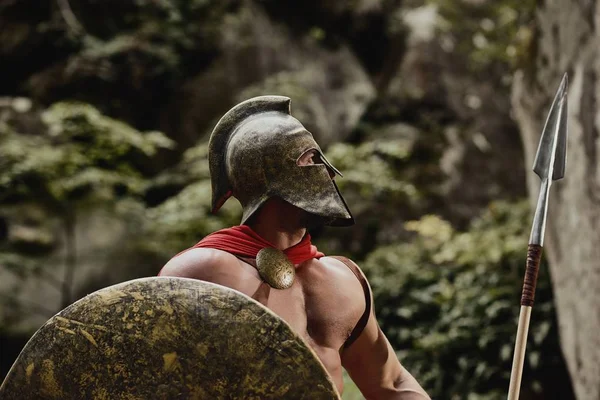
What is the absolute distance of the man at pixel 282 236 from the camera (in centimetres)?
150

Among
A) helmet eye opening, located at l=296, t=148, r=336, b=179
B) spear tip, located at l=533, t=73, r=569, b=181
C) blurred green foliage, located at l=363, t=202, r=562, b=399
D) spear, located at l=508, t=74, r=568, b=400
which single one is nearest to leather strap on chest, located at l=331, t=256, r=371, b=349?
helmet eye opening, located at l=296, t=148, r=336, b=179

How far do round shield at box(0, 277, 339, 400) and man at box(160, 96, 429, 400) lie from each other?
0.24m

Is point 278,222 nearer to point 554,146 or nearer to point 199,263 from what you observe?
point 199,263

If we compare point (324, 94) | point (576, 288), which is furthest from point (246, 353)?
point (324, 94)

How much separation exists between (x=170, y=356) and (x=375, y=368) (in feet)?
2.12

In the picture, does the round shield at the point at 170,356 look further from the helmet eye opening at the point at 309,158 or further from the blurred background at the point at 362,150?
the blurred background at the point at 362,150

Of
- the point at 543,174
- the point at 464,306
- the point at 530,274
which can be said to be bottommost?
the point at 464,306

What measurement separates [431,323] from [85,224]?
2711 mm

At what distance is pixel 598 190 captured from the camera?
3438 millimetres

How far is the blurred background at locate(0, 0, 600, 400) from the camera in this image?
4.30 metres

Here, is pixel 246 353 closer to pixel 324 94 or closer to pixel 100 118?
pixel 100 118

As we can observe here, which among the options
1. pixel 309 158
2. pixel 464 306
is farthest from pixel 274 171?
pixel 464 306

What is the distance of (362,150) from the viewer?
19.5 feet

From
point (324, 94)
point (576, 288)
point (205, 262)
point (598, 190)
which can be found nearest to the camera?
point (205, 262)
